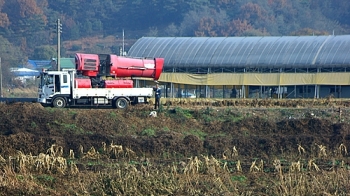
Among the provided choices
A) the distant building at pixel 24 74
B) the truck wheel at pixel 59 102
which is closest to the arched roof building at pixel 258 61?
the truck wheel at pixel 59 102

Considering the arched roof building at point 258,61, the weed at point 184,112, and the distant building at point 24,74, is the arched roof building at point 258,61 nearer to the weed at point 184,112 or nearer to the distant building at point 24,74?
the weed at point 184,112

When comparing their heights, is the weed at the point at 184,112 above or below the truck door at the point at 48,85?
below

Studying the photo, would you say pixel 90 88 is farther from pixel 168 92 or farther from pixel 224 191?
pixel 224 191

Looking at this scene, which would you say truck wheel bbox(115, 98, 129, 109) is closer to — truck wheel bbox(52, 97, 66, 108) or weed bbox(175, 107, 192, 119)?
truck wheel bbox(52, 97, 66, 108)

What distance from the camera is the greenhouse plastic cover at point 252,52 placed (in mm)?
55238

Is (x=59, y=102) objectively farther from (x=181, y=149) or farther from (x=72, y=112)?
(x=181, y=149)

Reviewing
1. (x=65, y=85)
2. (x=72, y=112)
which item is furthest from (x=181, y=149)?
(x=65, y=85)

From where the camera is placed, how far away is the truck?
138 feet

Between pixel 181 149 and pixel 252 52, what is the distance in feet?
91.2

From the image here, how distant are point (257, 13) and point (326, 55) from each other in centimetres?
7386

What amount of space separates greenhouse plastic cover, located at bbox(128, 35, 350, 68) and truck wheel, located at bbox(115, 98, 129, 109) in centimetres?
1553

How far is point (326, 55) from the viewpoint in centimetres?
5522

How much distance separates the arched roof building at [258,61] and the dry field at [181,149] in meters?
8.91

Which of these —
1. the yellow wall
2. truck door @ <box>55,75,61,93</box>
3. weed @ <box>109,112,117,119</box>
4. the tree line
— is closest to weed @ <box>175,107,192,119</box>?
weed @ <box>109,112,117,119</box>
